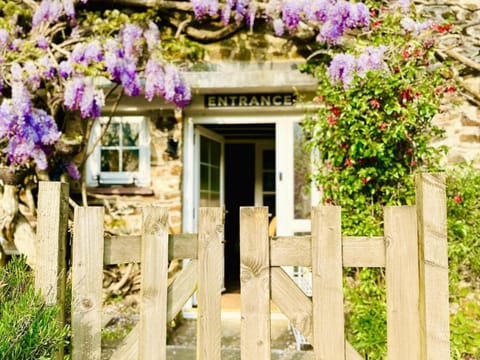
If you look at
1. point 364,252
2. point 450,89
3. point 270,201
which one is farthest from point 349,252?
point 270,201

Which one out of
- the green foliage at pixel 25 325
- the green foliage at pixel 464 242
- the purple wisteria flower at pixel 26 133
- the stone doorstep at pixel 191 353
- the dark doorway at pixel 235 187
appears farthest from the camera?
the dark doorway at pixel 235 187

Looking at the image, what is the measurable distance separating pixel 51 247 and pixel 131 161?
331cm

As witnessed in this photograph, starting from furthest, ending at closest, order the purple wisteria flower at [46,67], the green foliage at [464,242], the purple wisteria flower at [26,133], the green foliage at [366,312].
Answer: the purple wisteria flower at [46,67] < the purple wisteria flower at [26,133] < the green foliage at [464,242] < the green foliage at [366,312]

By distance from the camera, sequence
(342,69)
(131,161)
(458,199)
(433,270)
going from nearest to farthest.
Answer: (433,270), (458,199), (342,69), (131,161)

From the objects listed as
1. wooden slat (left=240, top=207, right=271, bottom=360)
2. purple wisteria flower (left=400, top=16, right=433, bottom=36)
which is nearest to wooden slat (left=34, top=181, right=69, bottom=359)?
wooden slat (left=240, top=207, right=271, bottom=360)

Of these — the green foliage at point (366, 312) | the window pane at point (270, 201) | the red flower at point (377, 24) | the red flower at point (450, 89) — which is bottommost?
the green foliage at point (366, 312)

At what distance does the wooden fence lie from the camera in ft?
5.44

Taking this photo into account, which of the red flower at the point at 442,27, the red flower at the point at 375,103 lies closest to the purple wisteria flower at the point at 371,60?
the red flower at the point at 375,103

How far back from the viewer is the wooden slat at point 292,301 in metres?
1.71

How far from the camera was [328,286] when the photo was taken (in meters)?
1.68

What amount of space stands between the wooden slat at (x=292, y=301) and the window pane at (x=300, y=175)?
3062mm

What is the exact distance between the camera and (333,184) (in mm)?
4086

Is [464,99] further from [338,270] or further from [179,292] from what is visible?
[179,292]

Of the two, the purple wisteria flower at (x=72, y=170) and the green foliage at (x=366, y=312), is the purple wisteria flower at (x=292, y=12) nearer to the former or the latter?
the green foliage at (x=366, y=312)
